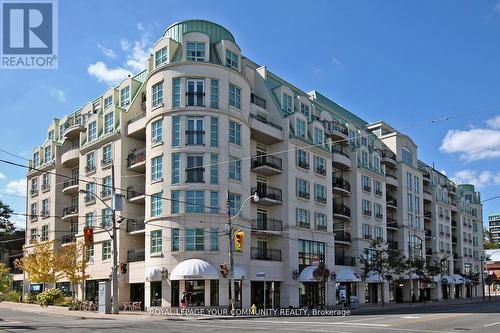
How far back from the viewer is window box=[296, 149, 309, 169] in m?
55.4

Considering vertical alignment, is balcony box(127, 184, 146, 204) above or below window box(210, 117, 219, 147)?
below

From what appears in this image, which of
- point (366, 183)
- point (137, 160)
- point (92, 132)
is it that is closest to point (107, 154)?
point (92, 132)

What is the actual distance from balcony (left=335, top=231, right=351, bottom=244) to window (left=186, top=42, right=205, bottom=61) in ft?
91.9

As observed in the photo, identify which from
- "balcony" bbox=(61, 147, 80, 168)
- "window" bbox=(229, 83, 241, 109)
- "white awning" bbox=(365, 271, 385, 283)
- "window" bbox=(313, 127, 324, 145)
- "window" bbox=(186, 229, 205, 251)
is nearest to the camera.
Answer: "window" bbox=(186, 229, 205, 251)

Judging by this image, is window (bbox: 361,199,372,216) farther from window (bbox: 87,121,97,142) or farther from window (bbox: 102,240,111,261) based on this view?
window (bbox: 87,121,97,142)

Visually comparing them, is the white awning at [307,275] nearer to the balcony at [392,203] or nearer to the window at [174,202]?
the window at [174,202]

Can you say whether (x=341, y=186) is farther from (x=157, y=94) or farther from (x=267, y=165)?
(x=157, y=94)

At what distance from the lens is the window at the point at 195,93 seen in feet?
153

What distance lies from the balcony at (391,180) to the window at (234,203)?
34254 millimetres

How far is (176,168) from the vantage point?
1801 inches

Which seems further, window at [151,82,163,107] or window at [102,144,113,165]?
window at [102,144,113,165]

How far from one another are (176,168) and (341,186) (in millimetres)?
25670

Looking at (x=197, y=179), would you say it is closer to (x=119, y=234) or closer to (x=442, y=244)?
(x=119, y=234)

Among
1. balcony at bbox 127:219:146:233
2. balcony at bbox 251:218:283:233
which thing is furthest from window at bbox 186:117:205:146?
balcony at bbox 127:219:146:233
